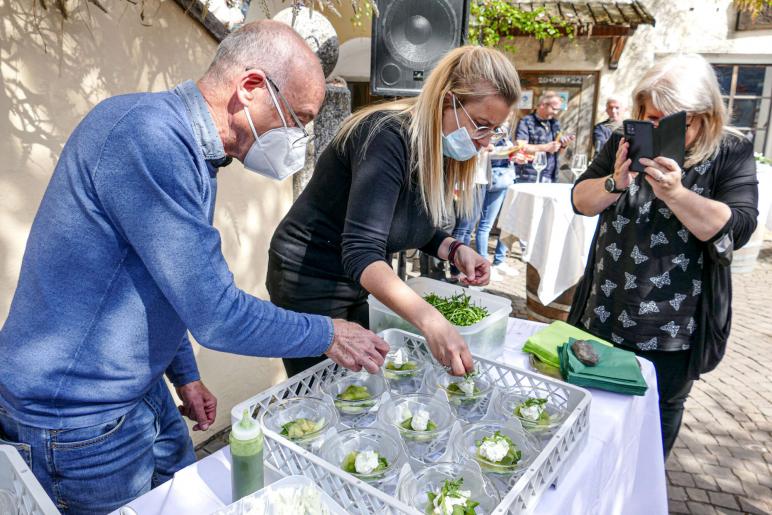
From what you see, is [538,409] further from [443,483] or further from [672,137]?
[672,137]

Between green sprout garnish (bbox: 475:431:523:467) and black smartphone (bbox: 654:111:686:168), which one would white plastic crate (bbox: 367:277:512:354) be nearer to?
green sprout garnish (bbox: 475:431:523:467)

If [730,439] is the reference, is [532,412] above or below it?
above

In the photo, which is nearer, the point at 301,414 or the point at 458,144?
the point at 301,414

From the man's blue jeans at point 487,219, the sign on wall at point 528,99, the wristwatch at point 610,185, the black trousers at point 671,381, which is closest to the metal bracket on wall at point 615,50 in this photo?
the sign on wall at point 528,99

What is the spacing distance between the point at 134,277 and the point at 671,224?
5.60 feet

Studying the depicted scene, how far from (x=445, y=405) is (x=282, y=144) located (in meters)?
0.71

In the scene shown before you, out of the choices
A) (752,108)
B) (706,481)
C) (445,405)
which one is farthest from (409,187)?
(752,108)

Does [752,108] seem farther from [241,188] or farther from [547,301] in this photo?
[241,188]

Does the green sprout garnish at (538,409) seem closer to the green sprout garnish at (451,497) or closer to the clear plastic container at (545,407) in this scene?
the clear plastic container at (545,407)

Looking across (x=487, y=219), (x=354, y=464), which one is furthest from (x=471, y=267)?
(x=487, y=219)

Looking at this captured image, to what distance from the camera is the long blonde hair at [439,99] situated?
1542 millimetres

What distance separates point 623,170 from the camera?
189 cm

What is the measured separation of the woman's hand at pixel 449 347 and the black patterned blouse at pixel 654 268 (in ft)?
3.10

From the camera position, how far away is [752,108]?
30.2 feet
